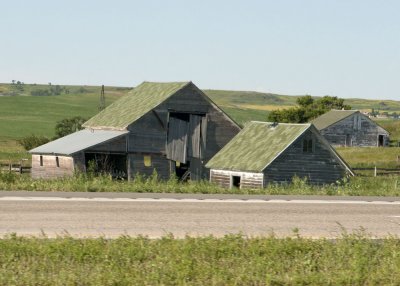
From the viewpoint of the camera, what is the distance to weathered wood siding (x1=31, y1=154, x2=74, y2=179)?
59.0 m

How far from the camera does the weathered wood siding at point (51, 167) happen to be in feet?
194

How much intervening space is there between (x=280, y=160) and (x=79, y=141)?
46.8 ft

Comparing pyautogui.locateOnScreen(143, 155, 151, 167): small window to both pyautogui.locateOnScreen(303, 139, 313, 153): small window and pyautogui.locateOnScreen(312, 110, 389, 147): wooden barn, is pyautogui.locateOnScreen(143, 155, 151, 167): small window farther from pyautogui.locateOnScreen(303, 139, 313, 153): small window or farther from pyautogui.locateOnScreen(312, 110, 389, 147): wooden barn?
pyautogui.locateOnScreen(312, 110, 389, 147): wooden barn

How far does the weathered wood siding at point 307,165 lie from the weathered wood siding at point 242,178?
18.6 inches

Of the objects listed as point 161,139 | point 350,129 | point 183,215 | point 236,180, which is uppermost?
point 350,129

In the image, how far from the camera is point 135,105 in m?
63.6

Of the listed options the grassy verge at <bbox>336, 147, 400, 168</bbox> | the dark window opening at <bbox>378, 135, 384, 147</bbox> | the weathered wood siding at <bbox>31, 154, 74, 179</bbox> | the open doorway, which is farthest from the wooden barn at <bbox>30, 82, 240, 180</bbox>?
the open doorway

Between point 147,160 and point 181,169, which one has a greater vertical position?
point 147,160

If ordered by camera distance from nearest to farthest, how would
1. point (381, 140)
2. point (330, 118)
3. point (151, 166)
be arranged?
point (151, 166)
point (330, 118)
point (381, 140)

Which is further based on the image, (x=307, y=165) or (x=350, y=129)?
(x=350, y=129)

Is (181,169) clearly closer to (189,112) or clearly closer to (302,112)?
(189,112)

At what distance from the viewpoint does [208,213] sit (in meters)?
16.6

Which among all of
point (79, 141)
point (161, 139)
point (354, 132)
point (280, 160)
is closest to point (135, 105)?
point (161, 139)

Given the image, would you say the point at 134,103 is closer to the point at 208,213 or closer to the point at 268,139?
the point at 268,139
